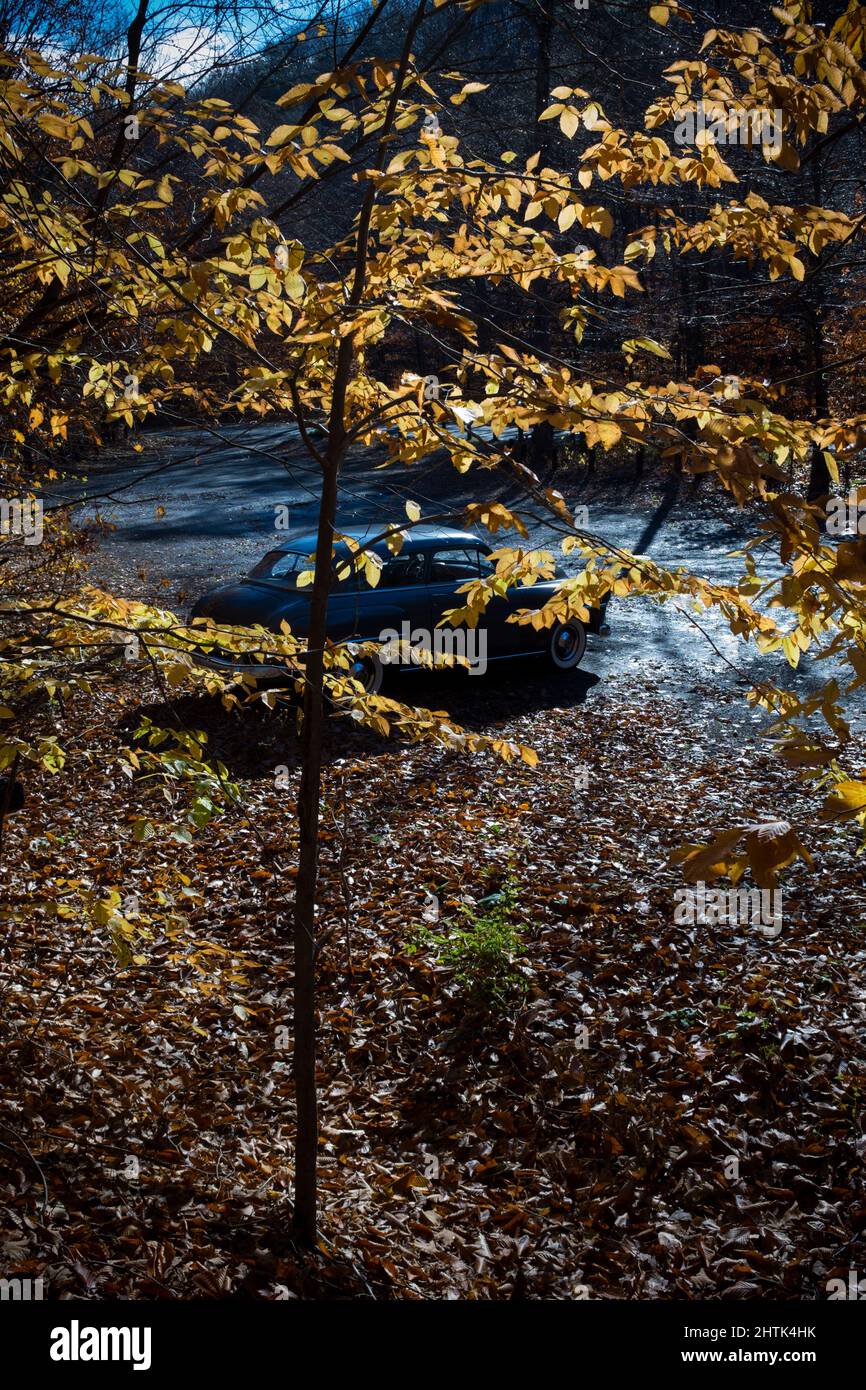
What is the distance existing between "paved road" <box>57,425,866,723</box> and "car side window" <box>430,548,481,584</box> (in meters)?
0.69

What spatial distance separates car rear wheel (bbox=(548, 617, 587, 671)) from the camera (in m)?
11.1

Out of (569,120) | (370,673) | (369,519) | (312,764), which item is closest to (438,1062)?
(312,764)

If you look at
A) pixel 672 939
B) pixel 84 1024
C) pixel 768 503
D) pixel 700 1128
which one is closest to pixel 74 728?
pixel 84 1024

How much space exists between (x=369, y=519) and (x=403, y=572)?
20.5 feet

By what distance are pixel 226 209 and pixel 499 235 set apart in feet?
3.51

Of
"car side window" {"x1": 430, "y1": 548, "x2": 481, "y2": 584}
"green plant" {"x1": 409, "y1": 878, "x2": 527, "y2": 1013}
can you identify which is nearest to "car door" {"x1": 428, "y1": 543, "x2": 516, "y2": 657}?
"car side window" {"x1": 430, "y1": 548, "x2": 481, "y2": 584}

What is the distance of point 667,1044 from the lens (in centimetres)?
496

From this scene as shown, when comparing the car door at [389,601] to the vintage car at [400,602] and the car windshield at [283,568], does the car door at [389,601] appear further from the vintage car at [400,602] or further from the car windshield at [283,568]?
the car windshield at [283,568]

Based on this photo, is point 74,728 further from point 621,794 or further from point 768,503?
point 768,503

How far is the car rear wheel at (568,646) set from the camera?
11.1m

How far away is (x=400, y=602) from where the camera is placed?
9805mm

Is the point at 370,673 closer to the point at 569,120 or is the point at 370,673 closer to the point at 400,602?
the point at 400,602

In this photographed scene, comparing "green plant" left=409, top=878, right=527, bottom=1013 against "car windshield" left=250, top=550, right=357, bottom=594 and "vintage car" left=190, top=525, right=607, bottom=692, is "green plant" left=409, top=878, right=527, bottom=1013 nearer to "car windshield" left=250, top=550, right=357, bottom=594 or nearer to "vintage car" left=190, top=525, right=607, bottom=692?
"vintage car" left=190, top=525, right=607, bottom=692

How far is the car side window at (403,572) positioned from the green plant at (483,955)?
454 cm
